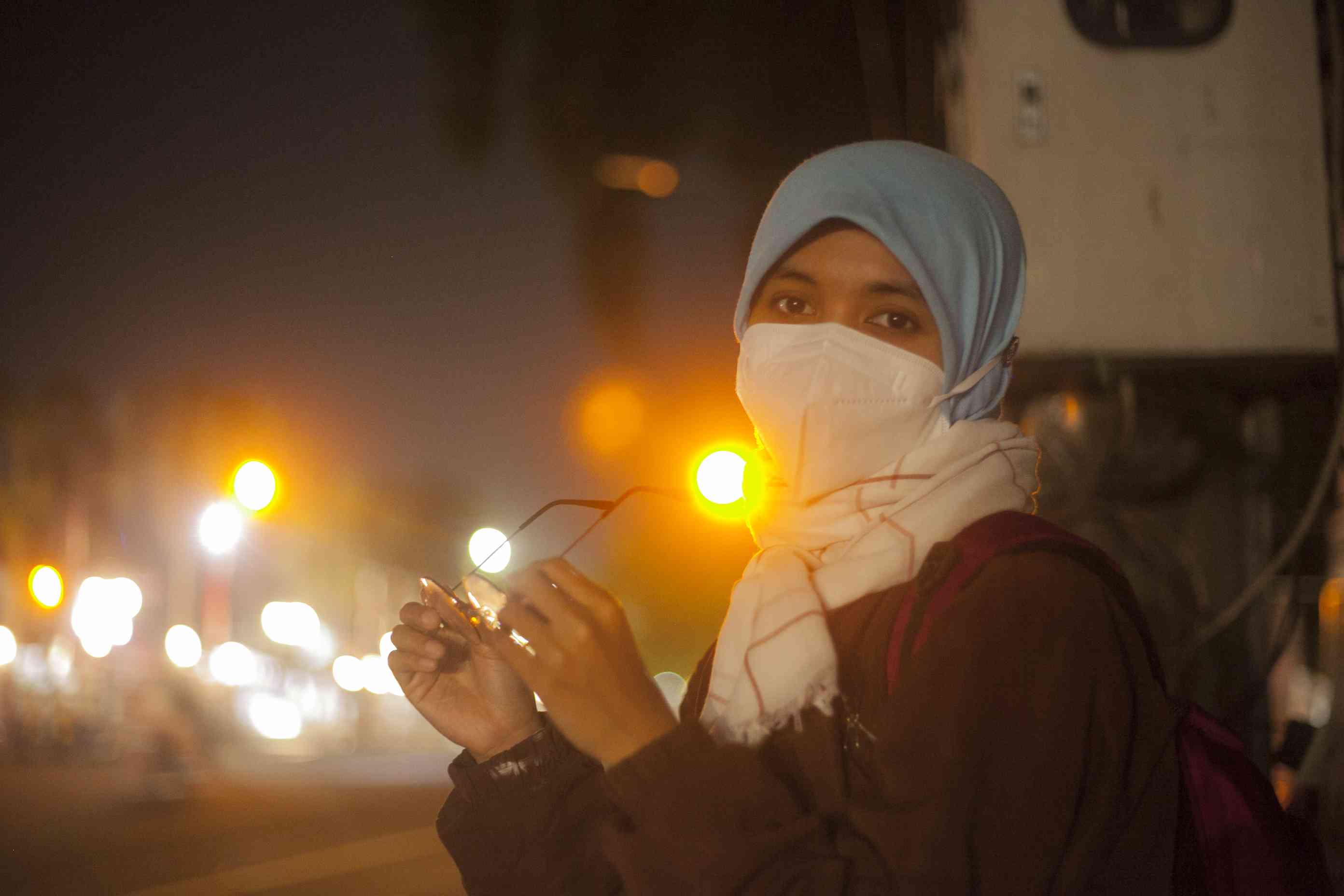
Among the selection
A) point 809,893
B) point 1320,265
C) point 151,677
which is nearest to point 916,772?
point 809,893

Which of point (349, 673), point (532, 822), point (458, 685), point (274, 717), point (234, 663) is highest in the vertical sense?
point (458, 685)

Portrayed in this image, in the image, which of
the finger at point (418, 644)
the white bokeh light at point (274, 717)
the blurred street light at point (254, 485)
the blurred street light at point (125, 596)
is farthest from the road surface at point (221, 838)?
the blurred street light at point (125, 596)

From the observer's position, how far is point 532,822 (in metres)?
1.77

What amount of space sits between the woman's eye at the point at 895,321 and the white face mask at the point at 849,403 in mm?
32

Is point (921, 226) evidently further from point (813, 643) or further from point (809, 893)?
point (809, 893)

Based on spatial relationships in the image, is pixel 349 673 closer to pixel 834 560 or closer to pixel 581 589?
pixel 834 560

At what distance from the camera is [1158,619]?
207 inches

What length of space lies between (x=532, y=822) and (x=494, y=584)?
345 millimetres

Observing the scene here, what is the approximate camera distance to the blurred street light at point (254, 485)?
6129 mm

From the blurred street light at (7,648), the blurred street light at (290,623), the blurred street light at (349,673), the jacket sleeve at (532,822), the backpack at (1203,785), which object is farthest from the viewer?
the blurred street light at (290,623)

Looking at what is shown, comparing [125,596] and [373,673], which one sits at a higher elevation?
[125,596]

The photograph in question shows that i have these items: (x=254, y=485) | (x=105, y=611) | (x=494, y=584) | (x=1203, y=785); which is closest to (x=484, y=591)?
(x=494, y=584)

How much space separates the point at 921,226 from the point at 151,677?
17.9m

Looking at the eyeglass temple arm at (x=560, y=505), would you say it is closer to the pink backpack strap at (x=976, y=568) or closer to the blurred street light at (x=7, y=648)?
the pink backpack strap at (x=976, y=568)
